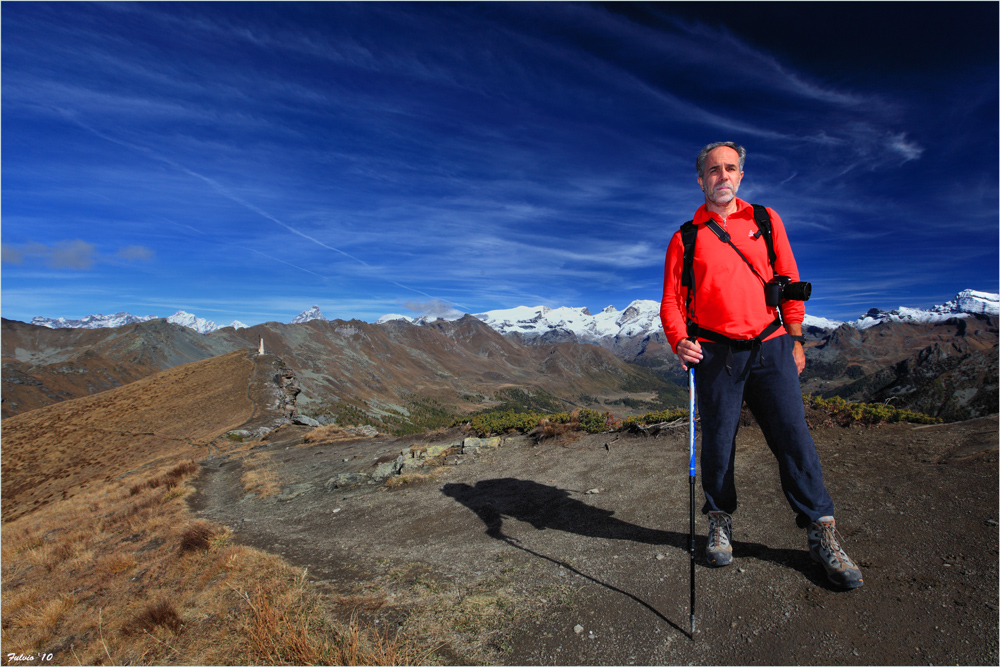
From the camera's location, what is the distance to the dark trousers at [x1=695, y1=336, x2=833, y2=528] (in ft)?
13.4

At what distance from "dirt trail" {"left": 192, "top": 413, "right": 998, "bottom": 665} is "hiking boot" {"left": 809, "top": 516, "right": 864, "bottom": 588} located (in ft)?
0.36

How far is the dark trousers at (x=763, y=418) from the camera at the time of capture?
160 inches

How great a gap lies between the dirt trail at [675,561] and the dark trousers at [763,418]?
0.71 m

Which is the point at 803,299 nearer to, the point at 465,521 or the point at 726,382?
the point at 726,382

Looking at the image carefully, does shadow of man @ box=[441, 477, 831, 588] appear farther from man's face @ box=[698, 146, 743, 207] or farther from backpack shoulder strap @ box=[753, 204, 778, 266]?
man's face @ box=[698, 146, 743, 207]

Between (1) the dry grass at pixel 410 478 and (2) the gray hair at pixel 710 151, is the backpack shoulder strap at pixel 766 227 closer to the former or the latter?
(2) the gray hair at pixel 710 151

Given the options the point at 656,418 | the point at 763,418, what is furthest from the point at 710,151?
the point at 656,418

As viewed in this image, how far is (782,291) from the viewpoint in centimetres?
422

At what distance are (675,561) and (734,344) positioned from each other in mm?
2518

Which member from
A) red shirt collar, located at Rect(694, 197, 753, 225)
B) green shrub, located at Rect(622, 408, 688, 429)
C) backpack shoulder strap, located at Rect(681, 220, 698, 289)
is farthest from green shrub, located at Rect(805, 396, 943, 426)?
backpack shoulder strap, located at Rect(681, 220, 698, 289)

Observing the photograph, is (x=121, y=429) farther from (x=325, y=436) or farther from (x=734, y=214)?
(x=734, y=214)

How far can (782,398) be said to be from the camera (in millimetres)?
4148

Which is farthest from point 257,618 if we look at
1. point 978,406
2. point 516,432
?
point 978,406

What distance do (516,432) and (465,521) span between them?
7436 millimetres
